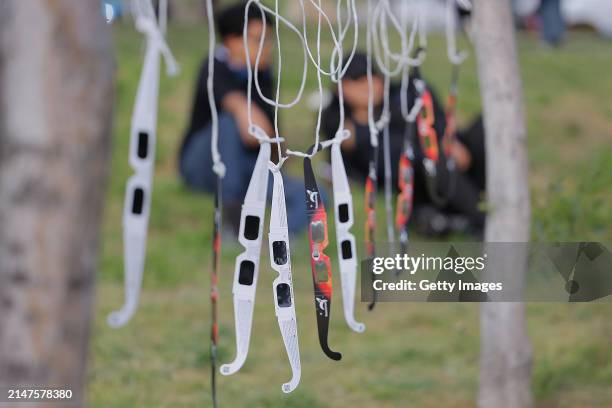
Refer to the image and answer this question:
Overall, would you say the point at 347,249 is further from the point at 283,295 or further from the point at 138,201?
the point at 138,201

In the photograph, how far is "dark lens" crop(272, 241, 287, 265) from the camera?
106 inches

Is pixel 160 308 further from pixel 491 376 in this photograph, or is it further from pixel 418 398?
pixel 491 376

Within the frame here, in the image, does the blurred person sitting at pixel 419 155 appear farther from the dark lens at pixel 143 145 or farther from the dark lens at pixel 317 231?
the dark lens at pixel 143 145

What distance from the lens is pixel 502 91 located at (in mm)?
3715

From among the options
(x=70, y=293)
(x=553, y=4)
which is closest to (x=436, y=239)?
(x=70, y=293)

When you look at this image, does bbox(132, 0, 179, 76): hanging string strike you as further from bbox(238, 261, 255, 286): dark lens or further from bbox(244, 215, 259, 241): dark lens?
bbox(238, 261, 255, 286): dark lens

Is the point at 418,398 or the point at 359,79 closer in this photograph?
the point at 418,398

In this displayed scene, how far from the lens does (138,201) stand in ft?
8.59

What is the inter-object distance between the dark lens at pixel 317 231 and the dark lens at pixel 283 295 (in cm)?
20

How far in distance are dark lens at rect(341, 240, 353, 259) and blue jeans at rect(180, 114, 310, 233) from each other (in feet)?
11.6

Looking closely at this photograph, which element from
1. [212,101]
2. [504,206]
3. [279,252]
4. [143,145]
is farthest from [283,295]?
[504,206]

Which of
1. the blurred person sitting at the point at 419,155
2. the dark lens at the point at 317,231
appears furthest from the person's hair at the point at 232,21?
the dark lens at the point at 317,231

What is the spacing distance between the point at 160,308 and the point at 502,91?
2.47 meters

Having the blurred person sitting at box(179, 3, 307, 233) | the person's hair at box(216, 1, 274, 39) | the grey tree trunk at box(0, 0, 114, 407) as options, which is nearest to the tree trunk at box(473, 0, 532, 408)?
the grey tree trunk at box(0, 0, 114, 407)
